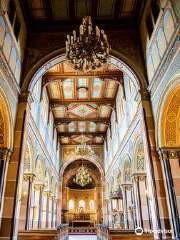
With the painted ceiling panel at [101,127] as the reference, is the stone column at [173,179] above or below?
A: below

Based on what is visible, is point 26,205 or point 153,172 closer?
point 153,172

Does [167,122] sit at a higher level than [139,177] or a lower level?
higher

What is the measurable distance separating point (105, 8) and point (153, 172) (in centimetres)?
754

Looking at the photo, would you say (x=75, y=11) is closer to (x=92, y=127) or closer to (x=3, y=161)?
(x=3, y=161)

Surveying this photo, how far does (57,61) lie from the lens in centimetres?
1081

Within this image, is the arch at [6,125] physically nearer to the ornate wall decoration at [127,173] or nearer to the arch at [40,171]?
the arch at [40,171]

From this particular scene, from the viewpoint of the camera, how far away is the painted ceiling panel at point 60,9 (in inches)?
393

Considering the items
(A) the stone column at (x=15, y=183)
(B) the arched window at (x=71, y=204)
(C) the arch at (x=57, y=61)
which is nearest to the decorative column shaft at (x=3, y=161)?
(A) the stone column at (x=15, y=183)

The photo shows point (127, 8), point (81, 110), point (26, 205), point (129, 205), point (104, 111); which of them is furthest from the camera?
point (104, 111)

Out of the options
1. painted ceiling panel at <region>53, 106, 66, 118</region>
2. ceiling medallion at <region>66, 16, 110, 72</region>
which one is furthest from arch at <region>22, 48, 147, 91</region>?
painted ceiling panel at <region>53, 106, 66, 118</region>

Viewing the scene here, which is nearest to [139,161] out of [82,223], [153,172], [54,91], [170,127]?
[153,172]

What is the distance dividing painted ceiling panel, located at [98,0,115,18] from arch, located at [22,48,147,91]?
1832 mm

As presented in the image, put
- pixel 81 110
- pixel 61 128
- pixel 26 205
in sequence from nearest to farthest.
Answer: pixel 26 205, pixel 81 110, pixel 61 128

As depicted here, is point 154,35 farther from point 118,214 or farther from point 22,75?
point 118,214
